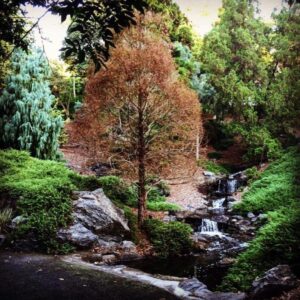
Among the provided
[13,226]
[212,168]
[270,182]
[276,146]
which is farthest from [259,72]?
[13,226]

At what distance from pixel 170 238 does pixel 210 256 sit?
1.28 meters

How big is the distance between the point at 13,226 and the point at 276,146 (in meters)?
15.9

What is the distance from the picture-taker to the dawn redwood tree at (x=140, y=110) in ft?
36.2

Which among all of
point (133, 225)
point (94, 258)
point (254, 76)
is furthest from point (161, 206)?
point (254, 76)

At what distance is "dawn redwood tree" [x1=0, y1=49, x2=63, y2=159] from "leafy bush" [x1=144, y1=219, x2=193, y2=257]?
6.54m

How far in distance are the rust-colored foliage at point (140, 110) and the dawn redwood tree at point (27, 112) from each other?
400 centimetres

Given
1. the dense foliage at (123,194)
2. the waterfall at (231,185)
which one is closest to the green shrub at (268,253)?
the dense foliage at (123,194)

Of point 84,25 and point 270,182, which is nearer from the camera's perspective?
point 84,25

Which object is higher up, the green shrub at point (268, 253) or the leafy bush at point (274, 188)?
the leafy bush at point (274, 188)

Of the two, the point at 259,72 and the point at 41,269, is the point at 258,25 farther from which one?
the point at 41,269

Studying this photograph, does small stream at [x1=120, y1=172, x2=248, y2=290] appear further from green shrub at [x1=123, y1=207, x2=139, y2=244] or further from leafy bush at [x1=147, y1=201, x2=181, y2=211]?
leafy bush at [x1=147, y1=201, x2=181, y2=211]

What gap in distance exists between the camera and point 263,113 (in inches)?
941

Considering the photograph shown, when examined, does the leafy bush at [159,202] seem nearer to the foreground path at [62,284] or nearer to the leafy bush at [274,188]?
the leafy bush at [274,188]

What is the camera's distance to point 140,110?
11.4 metres
